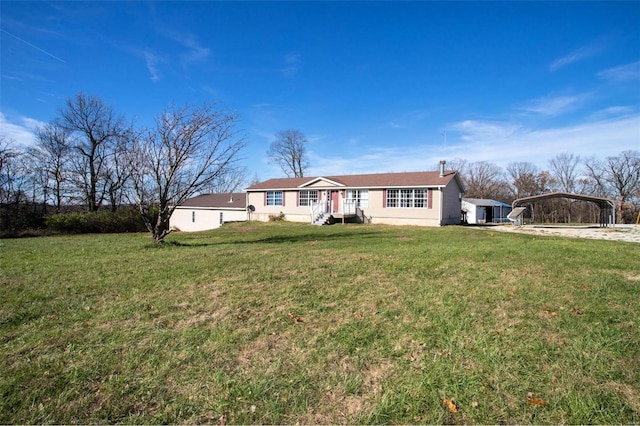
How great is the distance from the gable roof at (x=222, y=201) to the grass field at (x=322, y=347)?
85.9 ft

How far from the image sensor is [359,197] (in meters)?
24.0

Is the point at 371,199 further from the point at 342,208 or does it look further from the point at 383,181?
the point at 342,208

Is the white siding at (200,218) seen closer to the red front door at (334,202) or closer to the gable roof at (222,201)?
the gable roof at (222,201)

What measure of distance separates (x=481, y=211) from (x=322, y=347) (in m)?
29.8

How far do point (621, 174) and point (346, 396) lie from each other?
161 feet

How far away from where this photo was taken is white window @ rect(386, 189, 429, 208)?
2145 cm

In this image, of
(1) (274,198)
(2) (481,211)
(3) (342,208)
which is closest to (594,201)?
(2) (481,211)

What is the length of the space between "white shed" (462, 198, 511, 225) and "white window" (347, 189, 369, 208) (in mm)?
10051

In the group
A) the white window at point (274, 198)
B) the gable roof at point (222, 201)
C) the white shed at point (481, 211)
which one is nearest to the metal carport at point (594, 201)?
the white shed at point (481, 211)

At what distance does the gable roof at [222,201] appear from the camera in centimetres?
3222

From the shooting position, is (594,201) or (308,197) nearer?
(594,201)

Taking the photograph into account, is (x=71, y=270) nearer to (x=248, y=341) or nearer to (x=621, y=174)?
(x=248, y=341)

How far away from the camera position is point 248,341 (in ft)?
11.5

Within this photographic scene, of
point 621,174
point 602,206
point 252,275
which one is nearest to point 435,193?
point 602,206
